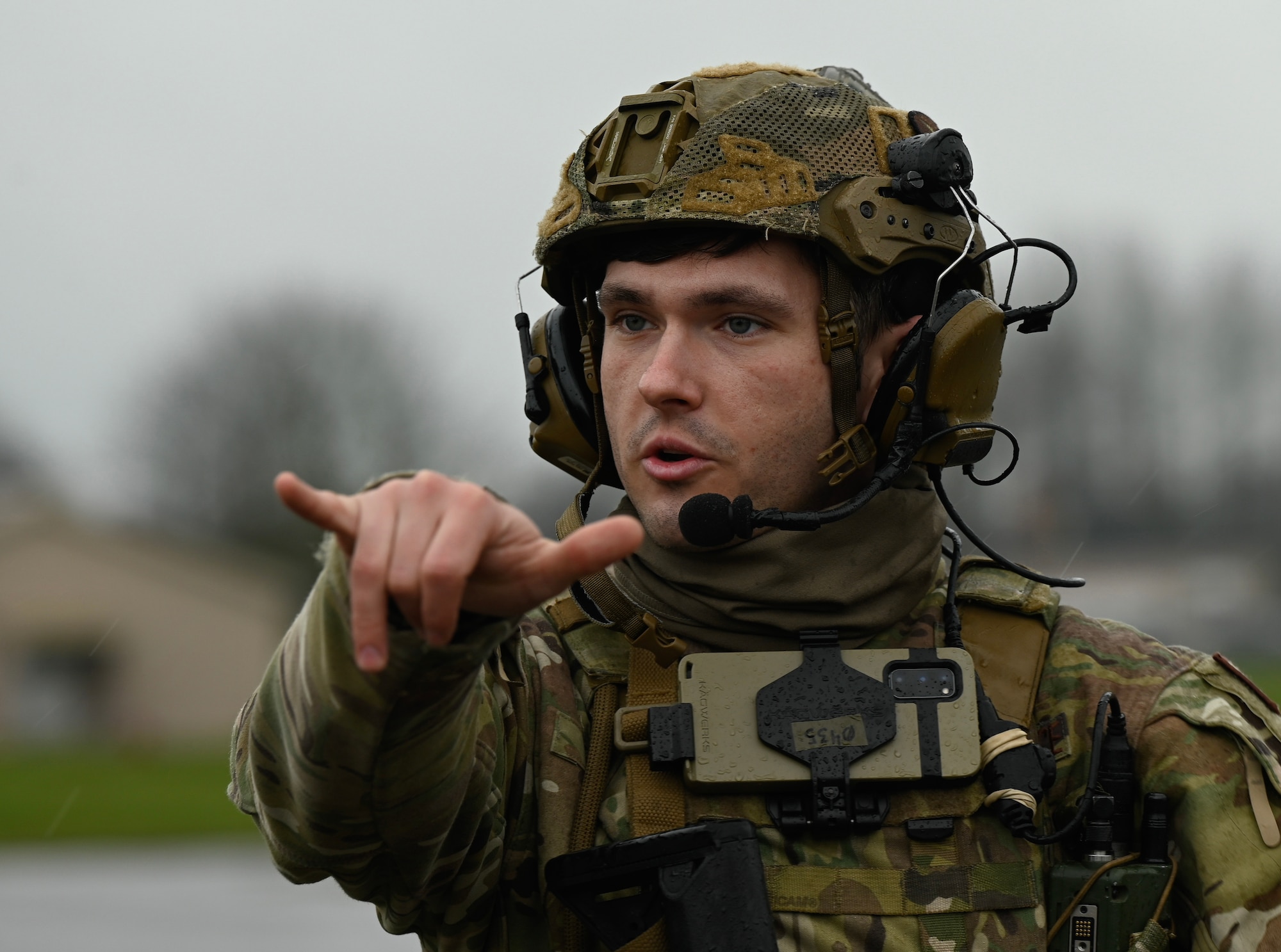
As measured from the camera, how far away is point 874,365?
3240mm

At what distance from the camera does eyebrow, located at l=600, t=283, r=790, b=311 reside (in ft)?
9.86

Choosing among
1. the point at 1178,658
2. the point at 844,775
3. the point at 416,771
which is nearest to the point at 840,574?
the point at 844,775

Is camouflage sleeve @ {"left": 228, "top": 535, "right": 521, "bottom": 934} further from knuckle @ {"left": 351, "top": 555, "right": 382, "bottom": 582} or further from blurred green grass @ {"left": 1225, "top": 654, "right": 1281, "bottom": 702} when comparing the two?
blurred green grass @ {"left": 1225, "top": 654, "right": 1281, "bottom": 702}

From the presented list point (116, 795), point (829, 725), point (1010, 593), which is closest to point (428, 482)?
point (829, 725)

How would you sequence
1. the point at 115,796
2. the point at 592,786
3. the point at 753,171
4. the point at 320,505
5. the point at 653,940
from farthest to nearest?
the point at 115,796
the point at 753,171
the point at 592,786
the point at 653,940
the point at 320,505

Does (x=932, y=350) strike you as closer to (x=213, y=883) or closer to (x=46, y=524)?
(x=213, y=883)

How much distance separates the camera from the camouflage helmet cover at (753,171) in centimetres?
304

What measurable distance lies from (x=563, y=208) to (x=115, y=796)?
19.9 metres

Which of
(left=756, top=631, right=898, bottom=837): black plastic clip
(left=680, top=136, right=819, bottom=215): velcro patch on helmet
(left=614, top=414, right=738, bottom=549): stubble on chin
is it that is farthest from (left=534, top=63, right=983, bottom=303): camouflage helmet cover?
(left=756, top=631, right=898, bottom=837): black plastic clip

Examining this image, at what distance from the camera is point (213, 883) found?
12961 millimetres

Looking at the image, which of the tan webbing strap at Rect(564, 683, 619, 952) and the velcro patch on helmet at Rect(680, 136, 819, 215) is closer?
the tan webbing strap at Rect(564, 683, 619, 952)

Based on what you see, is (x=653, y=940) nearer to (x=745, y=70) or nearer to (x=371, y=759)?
(x=371, y=759)

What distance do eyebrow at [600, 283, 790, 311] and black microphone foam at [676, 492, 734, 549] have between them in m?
0.40

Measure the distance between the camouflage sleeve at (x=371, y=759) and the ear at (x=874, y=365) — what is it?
3.55ft
